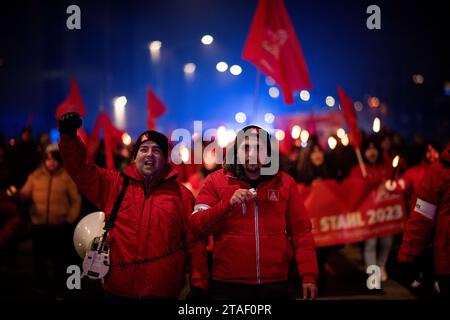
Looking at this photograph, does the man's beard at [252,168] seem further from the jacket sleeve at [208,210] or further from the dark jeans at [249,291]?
the dark jeans at [249,291]

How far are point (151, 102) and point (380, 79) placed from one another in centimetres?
2861

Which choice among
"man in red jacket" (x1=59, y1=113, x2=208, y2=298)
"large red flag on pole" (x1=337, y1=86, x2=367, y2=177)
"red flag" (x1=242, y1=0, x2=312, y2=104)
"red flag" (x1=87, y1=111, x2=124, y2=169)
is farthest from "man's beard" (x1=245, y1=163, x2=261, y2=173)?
"large red flag on pole" (x1=337, y1=86, x2=367, y2=177)

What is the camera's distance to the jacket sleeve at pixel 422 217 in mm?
4059

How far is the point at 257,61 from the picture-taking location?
8055 millimetres

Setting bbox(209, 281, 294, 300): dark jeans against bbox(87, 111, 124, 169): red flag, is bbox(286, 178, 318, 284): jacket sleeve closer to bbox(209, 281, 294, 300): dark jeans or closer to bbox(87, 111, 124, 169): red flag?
bbox(209, 281, 294, 300): dark jeans

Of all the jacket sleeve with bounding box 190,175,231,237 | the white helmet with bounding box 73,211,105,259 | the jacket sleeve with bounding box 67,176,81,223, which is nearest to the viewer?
the jacket sleeve with bounding box 190,175,231,237

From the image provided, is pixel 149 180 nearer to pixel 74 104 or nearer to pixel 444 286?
pixel 444 286

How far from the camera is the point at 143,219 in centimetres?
390

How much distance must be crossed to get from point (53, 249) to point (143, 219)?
423 cm

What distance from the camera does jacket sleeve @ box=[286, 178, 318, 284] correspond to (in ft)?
13.1

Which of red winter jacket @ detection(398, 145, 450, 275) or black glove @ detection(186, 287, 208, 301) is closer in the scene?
black glove @ detection(186, 287, 208, 301)

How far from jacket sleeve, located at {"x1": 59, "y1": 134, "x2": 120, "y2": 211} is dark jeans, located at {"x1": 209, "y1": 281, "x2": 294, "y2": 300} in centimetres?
109

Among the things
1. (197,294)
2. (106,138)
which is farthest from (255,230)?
(106,138)
